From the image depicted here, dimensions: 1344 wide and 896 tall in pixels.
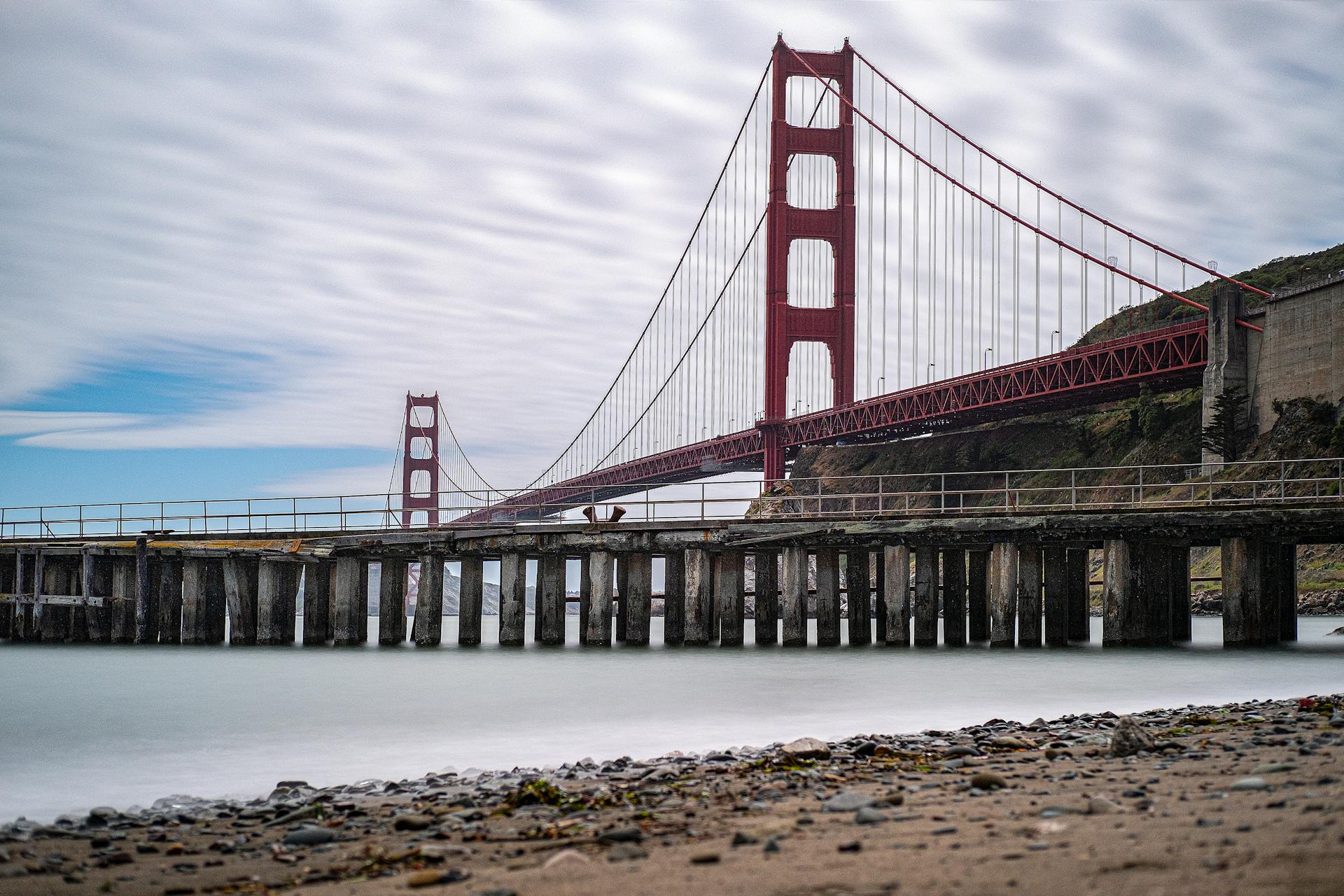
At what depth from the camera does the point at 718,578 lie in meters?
32.8

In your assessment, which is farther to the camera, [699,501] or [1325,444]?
[1325,444]

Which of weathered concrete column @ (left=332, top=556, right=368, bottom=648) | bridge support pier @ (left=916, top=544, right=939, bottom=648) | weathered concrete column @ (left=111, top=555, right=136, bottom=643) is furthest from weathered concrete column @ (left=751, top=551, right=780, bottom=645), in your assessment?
weathered concrete column @ (left=111, top=555, right=136, bottom=643)

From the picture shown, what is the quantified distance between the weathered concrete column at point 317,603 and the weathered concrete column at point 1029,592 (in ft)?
64.4

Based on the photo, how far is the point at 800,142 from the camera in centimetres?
7875

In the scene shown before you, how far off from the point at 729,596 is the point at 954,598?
6399mm

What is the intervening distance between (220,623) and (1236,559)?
28.8 meters

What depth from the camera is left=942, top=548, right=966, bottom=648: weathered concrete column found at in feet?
108

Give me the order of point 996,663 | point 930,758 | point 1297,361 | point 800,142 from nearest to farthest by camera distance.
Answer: point 930,758
point 996,663
point 1297,361
point 800,142

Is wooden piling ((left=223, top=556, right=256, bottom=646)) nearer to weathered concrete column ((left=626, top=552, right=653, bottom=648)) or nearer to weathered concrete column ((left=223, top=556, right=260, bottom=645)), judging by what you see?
weathered concrete column ((left=223, top=556, right=260, bottom=645))

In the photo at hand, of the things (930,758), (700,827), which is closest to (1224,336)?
(930,758)

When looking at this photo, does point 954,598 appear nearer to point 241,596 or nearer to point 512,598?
point 512,598

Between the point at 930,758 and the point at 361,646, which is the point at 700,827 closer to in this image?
the point at 930,758

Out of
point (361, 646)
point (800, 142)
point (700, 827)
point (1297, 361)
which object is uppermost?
point (800, 142)

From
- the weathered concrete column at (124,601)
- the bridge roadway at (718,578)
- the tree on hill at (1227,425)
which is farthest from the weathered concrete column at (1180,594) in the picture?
the weathered concrete column at (124,601)
